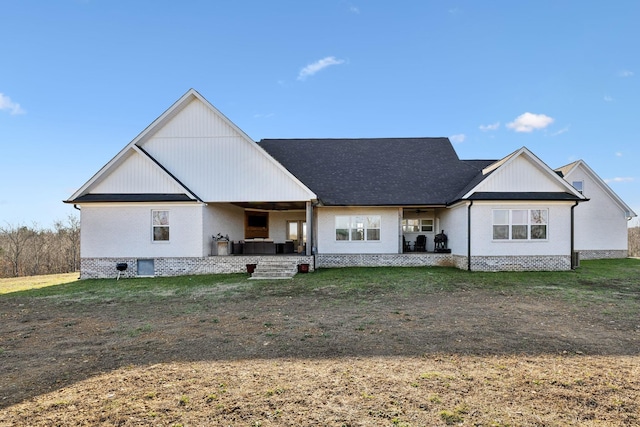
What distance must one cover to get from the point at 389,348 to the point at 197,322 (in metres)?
4.65

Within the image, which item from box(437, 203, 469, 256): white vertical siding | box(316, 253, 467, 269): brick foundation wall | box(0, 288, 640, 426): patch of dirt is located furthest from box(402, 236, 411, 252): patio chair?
box(0, 288, 640, 426): patch of dirt

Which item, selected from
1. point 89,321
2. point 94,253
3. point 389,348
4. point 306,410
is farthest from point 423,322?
point 94,253

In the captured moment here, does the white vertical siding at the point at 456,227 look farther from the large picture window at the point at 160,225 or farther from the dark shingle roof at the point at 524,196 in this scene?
the large picture window at the point at 160,225

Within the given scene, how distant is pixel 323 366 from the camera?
4844 mm

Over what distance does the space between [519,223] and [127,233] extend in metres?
19.3

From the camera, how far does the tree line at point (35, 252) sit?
75.6ft

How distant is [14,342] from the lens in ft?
21.0

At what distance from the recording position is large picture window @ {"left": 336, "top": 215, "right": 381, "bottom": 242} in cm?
1786

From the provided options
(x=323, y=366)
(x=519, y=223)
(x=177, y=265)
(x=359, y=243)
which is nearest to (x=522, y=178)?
(x=519, y=223)

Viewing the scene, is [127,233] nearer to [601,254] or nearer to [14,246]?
[14,246]

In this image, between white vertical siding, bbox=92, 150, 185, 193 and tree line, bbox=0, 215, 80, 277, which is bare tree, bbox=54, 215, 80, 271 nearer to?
tree line, bbox=0, 215, 80, 277

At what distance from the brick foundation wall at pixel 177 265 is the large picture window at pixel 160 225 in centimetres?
109

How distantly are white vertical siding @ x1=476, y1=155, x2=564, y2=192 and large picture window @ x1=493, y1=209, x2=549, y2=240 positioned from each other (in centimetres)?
113

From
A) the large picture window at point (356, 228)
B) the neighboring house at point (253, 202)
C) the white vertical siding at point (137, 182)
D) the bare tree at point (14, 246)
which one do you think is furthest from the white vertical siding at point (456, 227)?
the bare tree at point (14, 246)
